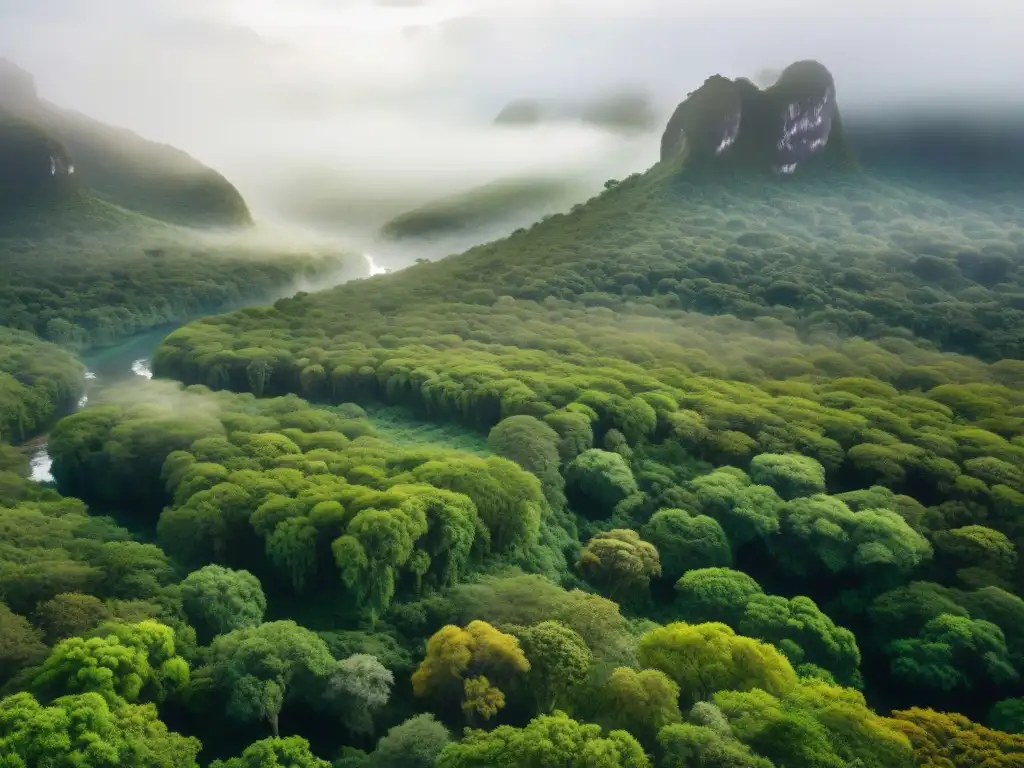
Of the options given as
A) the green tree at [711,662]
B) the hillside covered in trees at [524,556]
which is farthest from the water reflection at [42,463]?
the green tree at [711,662]

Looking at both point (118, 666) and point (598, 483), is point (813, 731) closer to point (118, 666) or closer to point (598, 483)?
point (598, 483)

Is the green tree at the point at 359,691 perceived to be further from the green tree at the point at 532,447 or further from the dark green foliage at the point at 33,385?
the dark green foliage at the point at 33,385

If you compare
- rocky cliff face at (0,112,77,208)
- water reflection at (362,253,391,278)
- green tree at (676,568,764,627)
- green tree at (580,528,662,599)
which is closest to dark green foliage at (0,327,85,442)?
green tree at (580,528,662,599)

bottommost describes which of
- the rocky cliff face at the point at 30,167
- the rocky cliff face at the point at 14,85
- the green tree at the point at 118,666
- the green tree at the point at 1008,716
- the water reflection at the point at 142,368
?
the green tree at the point at 1008,716

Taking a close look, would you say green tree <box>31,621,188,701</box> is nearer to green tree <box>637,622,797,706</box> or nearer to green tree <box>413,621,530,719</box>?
green tree <box>413,621,530,719</box>

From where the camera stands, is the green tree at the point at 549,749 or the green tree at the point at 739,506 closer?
the green tree at the point at 549,749

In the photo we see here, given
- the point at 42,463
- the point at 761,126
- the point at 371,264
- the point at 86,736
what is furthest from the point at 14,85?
the point at 86,736
